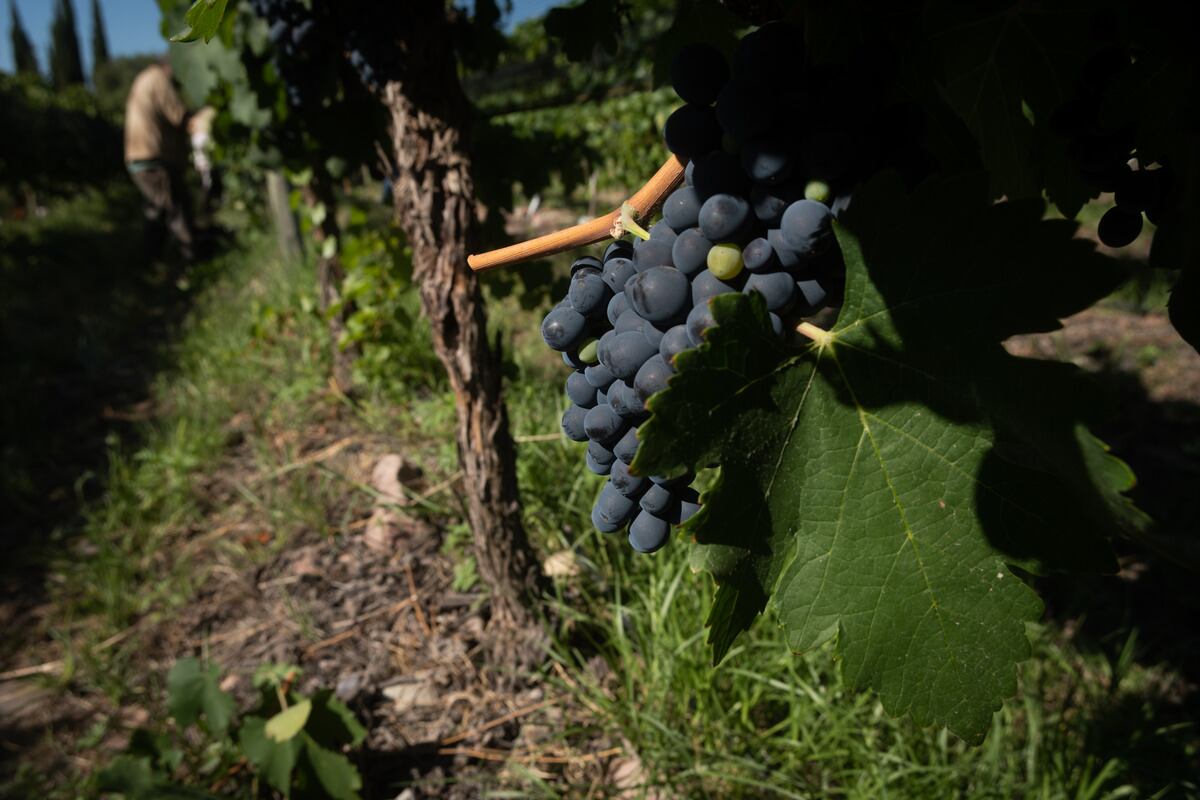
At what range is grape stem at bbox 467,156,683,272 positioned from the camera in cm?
74

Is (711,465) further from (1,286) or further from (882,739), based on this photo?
(1,286)

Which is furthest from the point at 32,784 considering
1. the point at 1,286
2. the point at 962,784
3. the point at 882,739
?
the point at 1,286

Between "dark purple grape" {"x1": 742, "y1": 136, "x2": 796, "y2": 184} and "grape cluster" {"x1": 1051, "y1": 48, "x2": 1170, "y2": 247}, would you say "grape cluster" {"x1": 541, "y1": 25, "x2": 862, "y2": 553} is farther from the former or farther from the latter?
"grape cluster" {"x1": 1051, "y1": 48, "x2": 1170, "y2": 247}

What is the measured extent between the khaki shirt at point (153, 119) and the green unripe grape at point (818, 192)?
9.82 metres

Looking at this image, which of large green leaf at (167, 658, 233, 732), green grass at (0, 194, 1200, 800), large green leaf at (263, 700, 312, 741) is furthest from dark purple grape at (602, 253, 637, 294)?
large green leaf at (167, 658, 233, 732)

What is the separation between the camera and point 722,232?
2.28 feet

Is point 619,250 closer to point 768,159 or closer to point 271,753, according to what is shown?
point 768,159

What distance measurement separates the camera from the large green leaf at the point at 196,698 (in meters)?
2.11

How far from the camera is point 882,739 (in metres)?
2.01

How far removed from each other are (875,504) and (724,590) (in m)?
0.17

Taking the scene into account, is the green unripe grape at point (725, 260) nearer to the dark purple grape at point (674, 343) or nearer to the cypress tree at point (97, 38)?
the dark purple grape at point (674, 343)

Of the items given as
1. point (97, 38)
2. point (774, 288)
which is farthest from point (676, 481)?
point (97, 38)

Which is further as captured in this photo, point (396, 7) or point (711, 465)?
point (396, 7)

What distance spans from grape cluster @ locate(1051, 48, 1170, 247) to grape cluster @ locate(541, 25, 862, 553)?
30cm
